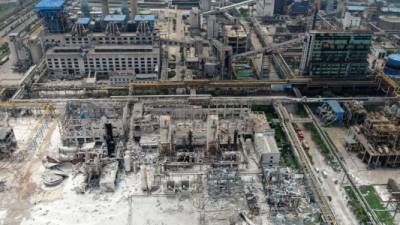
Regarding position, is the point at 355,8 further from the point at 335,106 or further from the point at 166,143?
the point at 166,143

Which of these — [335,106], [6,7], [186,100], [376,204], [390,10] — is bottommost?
[376,204]

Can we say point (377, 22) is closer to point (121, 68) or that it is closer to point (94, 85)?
point (121, 68)

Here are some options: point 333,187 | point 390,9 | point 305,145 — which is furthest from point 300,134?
point 390,9

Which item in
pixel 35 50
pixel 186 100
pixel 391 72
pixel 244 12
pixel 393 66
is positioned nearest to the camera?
pixel 186 100

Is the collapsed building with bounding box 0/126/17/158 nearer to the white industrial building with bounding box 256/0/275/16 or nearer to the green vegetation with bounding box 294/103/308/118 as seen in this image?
the green vegetation with bounding box 294/103/308/118

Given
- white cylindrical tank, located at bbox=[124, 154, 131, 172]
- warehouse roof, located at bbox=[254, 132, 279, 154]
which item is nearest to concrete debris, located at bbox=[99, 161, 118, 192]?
white cylindrical tank, located at bbox=[124, 154, 131, 172]

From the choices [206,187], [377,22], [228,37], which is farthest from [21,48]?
[377,22]

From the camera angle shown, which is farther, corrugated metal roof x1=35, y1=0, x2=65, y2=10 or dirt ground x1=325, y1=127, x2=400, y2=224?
corrugated metal roof x1=35, y1=0, x2=65, y2=10

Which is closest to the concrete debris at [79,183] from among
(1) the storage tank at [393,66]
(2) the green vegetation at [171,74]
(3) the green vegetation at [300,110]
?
(2) the green vegetation at [171,74]
